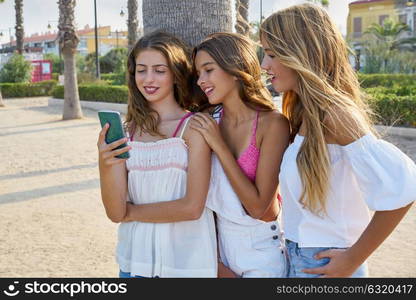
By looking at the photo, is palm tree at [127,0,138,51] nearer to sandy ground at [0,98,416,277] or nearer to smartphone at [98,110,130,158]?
sandy ground at [0,98,416,277]

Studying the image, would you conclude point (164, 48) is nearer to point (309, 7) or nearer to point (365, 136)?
point (309, 7)

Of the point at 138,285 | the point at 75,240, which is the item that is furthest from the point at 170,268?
the point at 75,240

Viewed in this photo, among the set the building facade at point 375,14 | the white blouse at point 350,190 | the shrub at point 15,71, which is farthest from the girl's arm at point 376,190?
the building facade at point 375,14

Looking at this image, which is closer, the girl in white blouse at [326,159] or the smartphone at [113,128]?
the girl in white blouse at [326,159]

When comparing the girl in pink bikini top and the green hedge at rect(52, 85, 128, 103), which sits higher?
the girl in pink bikini top

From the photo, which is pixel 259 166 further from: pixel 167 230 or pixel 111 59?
pixel 111 59

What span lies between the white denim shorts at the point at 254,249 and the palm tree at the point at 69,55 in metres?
14.8

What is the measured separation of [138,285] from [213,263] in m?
0.32

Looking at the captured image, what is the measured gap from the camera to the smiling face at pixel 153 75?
2301 millimetres

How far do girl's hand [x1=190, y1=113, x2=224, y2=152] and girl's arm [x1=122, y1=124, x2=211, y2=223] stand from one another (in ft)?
0.08

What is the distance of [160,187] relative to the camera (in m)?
2.22

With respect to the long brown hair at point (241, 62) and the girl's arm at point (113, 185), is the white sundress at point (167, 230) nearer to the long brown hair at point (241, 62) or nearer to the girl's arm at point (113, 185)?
the girl's arm at point (113, 185)

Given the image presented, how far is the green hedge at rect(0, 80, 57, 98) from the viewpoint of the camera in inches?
1094

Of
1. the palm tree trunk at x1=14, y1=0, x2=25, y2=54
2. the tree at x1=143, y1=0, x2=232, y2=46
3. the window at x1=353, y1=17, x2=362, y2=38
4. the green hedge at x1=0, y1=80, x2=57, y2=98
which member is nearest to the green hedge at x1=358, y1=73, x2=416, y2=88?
the green hedge at x1=0, y1=80, x2=57, y2=98
